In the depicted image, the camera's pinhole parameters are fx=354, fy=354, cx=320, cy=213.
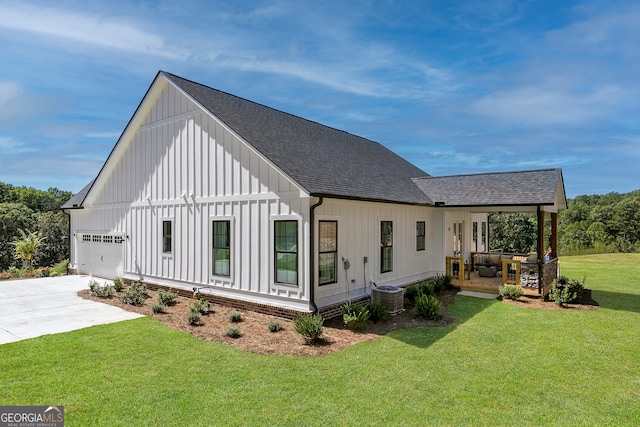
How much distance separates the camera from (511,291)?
11688 millimetres

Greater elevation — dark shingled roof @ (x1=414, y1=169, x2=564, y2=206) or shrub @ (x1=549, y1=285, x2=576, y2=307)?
dark shingled roof @ (x1=414, y1=169, x2=564, y2=206)

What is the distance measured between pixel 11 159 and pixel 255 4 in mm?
83306

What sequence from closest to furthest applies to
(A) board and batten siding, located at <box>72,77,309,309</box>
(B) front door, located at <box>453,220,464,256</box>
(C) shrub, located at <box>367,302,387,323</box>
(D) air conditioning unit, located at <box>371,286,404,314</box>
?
(C) shrub, located at <box>367,302,387,323</box>
(A) board and batten siding, located at <box>72,77,309,309</box>
(D) air conditioning unit, located at <box>371,286,404,314</box>
(B) front door, located at <box>453,220,464,256</box>

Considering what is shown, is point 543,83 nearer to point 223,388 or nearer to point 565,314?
point 565,314

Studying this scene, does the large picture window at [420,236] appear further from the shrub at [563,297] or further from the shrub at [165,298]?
the shrub at [165,298]

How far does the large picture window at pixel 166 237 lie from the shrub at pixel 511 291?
11.4 m

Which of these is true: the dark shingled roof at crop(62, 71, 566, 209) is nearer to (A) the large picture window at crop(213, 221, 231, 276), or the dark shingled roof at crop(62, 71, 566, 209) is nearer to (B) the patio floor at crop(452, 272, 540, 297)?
(A) the large picture window at crop(213, 221, 231, 276)

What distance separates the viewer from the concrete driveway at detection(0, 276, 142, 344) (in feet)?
26.8

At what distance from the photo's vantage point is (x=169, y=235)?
1233 cm

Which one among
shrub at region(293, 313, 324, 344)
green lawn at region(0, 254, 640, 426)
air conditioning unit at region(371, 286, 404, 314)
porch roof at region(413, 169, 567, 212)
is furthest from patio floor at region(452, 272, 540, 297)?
shrub at region(293, 313, 324, 344)

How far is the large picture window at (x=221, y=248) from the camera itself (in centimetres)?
1034

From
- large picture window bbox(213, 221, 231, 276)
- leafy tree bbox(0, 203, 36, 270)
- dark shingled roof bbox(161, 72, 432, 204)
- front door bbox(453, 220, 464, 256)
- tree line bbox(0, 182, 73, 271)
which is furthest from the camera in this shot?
leafy tree bbox(0, 203, 36, 270)

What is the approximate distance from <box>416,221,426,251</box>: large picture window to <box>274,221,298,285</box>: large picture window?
6583 millimetres

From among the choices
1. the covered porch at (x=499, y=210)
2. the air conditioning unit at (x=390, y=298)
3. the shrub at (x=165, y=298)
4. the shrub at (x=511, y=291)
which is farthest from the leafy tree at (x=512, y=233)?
the shrub at (x=165, y=298)
